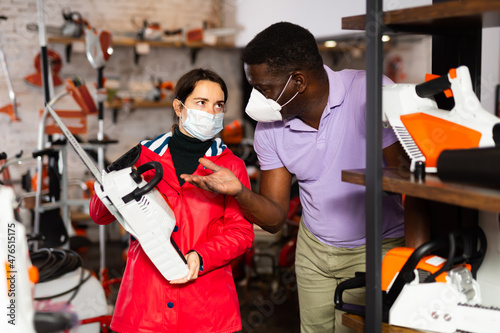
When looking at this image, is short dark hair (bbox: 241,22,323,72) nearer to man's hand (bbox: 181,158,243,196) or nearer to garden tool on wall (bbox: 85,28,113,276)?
man's hand (bbox: 181,158,243,196)

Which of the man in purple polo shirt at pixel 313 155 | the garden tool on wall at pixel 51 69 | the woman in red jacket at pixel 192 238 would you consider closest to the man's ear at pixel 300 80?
the man in purple polo shirt at pixel 313 155

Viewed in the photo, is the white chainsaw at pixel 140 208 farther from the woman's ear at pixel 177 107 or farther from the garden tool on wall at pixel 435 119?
the garden tool on wall at pixel 435 119

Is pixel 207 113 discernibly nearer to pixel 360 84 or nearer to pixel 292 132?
pixel 292 132

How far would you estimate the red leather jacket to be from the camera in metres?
1.59

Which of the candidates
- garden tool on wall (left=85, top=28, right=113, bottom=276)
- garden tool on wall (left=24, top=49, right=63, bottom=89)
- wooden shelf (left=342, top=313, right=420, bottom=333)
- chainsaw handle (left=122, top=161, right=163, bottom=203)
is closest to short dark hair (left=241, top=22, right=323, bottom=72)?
chainsaw handle (left=122, top=161, right=163, bottom=203)

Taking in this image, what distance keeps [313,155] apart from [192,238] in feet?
1.55

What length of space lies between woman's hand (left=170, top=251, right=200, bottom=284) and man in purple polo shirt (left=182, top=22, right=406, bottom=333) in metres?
0.21

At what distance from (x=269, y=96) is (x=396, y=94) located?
1.81ft

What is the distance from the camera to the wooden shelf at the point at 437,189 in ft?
2.66

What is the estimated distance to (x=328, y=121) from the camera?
1.57 meters

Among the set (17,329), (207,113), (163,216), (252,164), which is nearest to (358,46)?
(252,164)

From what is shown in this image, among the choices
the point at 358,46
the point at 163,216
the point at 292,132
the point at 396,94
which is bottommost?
the point at 163,216

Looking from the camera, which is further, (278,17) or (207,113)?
(278,17)

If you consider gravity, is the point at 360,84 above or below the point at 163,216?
above
